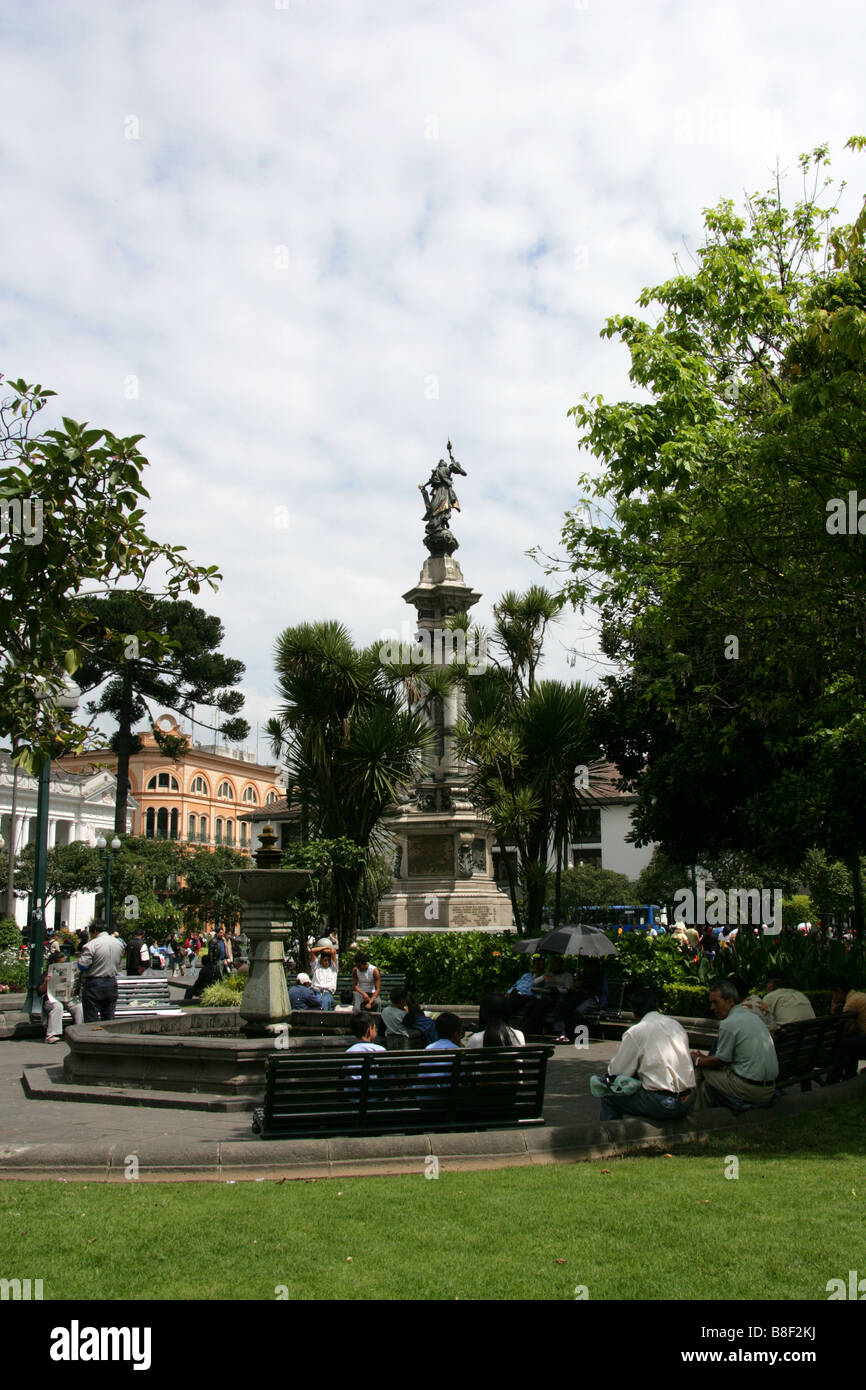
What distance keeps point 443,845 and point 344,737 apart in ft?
15.5

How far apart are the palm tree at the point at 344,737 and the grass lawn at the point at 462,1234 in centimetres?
1700

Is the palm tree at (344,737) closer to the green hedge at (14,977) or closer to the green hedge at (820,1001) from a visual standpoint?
the green hedge at (14,977)

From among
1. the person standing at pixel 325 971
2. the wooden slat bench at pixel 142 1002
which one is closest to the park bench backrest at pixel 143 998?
the wooden slat bench at pixel 142 1002

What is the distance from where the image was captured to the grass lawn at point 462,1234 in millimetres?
5211

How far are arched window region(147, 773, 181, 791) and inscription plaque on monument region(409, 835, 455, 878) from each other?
65439 millimetres

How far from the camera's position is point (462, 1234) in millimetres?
6012

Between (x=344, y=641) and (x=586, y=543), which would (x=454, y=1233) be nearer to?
(x=586, y=543)

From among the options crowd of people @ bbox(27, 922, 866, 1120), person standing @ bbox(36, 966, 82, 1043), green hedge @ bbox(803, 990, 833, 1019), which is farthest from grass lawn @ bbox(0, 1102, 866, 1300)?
person standing @ bbox(36, 966, 82, 1043)

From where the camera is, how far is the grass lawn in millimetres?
5211

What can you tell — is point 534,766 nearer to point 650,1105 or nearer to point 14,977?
point 14,977

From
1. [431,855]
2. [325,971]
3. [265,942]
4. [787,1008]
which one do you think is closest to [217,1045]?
[265,942]

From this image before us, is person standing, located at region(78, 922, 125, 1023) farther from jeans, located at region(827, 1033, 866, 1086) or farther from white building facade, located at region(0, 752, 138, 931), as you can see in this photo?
white building facade, located at region(0, 752, 138, 931)

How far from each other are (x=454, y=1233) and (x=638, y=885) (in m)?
63.1

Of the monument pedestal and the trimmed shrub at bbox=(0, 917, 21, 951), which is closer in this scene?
the trimmed shrub at bbox=(0, 917, 21, 951)
